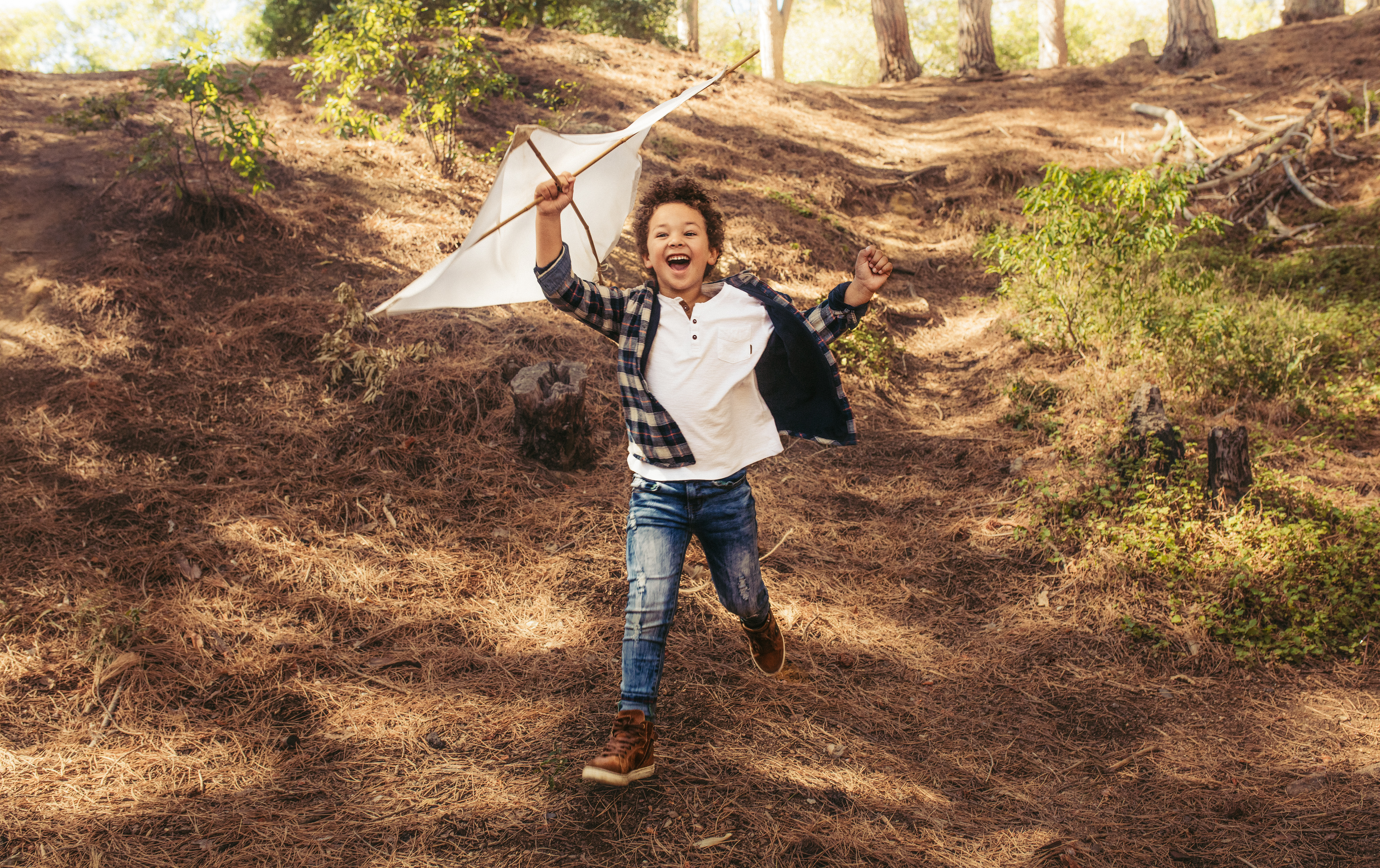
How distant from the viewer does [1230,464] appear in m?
3.86

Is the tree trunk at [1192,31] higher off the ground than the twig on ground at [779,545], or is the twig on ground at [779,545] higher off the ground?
the tree trunk at [1192,31]

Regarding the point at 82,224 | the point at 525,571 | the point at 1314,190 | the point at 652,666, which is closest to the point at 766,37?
the point at 1314,190

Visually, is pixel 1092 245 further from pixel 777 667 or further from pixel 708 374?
pixel 708 374

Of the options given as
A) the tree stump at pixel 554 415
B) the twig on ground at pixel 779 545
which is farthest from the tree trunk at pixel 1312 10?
the tree stump at pixel 554 415

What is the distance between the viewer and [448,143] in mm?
7387

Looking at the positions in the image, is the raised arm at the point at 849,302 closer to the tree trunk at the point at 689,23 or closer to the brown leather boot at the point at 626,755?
the brown leather boot at the point at 626,755

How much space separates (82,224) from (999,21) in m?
34.1

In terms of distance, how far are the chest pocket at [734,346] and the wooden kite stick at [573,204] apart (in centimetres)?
63

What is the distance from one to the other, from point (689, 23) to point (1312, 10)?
11538mm

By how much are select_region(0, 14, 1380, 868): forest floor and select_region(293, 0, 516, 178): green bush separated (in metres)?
0.57

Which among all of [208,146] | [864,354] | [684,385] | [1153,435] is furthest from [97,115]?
[1153,435]

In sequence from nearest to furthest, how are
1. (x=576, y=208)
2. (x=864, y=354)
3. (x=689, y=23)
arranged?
(x=576, y=208)
(x=864, y=354)
(x=689, y=23)

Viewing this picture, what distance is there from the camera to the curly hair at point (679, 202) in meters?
2.67

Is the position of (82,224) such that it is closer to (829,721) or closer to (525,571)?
(525,571)
